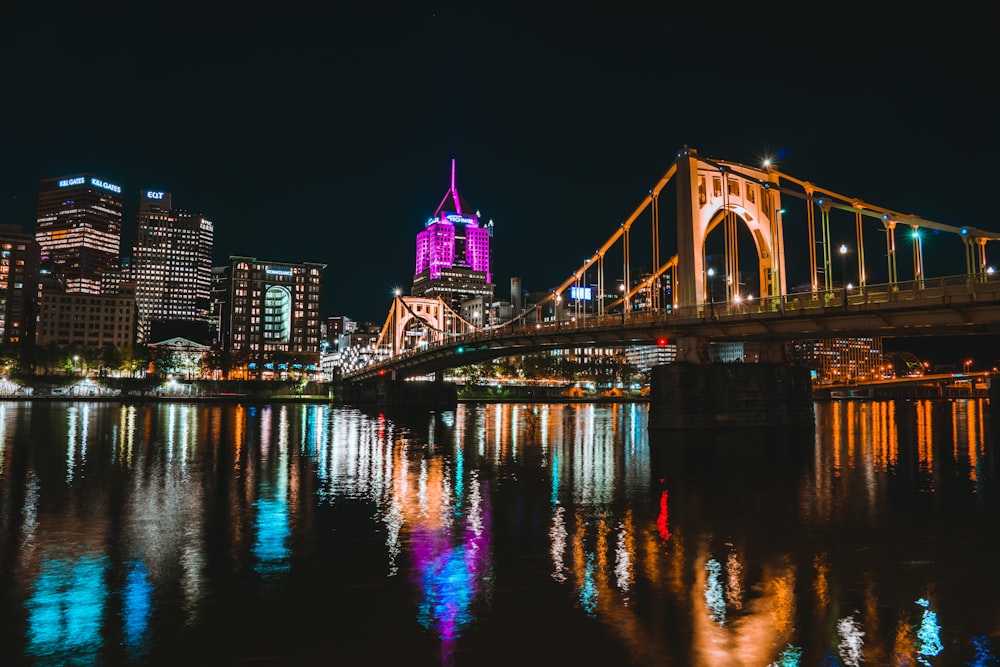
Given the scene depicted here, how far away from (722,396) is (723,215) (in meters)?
12.7

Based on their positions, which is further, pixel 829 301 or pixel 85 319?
pixel 85 319

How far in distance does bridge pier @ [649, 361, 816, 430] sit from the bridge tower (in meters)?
4.29

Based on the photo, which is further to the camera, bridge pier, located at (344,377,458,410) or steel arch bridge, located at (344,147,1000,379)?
bridge pier, located at (344,377,458,410)

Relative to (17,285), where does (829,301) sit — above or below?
below

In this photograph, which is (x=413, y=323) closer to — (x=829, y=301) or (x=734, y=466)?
(x=829, y=301)

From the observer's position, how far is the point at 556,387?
483 ft

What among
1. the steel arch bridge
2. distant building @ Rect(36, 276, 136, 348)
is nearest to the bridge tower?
the steel arch bridge

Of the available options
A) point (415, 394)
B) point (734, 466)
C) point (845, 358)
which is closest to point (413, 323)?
point (415, 394)

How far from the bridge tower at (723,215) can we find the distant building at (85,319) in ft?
470

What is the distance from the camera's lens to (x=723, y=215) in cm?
4700

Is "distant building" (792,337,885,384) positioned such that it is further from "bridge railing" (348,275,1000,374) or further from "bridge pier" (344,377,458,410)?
"bridge railing" (348,275,1000,374)

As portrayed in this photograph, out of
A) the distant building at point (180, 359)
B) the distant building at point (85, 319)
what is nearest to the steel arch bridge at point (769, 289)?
the distant building at point (180, 359)

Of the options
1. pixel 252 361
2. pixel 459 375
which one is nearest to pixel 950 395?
pixel 459 375

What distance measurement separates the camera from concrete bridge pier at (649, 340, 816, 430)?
41.3 metres
